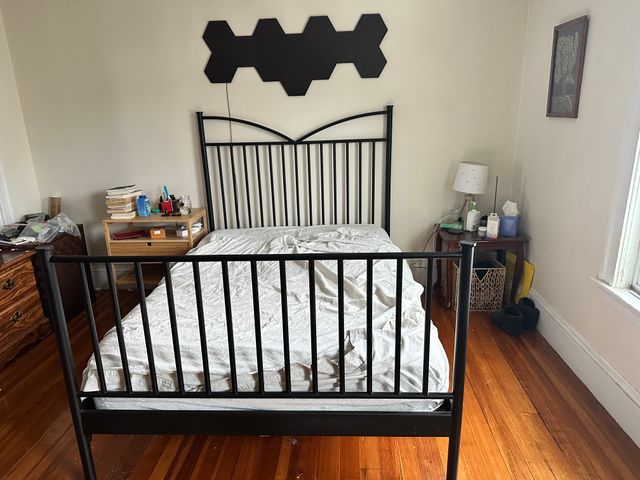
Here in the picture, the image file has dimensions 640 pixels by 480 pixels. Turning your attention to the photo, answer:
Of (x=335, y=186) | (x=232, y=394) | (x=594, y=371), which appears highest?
(x=335, y=186)

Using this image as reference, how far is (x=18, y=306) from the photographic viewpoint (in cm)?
266

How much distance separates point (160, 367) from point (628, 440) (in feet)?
6.39

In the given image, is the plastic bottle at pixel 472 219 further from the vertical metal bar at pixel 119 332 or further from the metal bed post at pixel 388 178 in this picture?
the vertical metal bar at pixel 119 332

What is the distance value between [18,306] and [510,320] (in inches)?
117

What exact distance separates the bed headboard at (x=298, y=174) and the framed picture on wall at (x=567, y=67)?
3.38ft

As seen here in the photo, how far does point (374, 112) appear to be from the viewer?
10.4 ft

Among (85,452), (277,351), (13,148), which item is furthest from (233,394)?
(13,148)

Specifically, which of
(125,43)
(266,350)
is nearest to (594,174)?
(266,350)

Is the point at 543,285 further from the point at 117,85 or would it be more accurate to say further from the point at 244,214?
the point at 117,85

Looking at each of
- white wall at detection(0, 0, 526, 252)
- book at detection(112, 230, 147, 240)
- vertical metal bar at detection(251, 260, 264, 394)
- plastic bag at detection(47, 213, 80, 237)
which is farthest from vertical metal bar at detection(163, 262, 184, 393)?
plastic bag at detection(47, 213, 80, 237)

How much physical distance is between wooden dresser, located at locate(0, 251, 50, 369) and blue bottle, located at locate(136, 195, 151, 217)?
72cm

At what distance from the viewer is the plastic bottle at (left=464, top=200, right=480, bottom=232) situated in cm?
308

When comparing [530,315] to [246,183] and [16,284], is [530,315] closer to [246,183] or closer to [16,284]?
[246,183]

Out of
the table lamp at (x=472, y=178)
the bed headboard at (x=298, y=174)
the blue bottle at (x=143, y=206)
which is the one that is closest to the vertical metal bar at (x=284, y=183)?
the bed headboard at (x=298, y=174)
